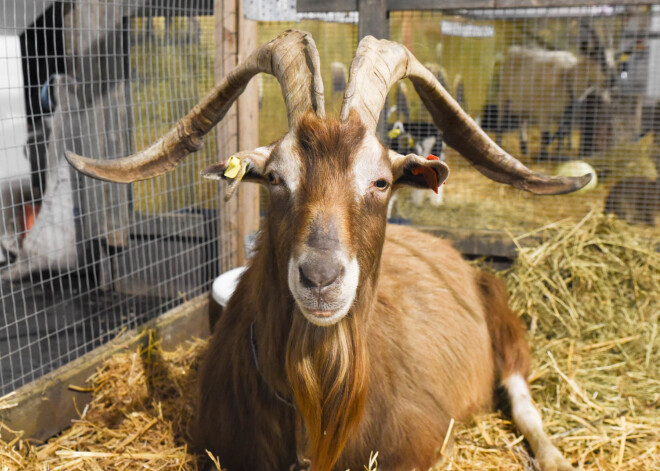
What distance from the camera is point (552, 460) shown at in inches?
132

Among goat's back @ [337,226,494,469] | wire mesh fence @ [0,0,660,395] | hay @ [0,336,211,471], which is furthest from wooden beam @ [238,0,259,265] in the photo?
goat's back @ [337,226,494,469]

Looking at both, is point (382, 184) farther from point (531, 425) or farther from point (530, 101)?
point (530, 101)

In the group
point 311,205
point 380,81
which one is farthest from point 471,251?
point 311,205

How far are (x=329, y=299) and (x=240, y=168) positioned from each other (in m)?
0.65

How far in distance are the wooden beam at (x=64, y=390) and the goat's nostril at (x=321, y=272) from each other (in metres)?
2.01

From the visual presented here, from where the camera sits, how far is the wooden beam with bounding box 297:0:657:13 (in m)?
4.48

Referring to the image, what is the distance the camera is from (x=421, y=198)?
881 centimetres

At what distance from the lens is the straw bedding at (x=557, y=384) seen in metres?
3.39

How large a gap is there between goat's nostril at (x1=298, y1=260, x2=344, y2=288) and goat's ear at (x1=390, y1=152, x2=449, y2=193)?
609 mm

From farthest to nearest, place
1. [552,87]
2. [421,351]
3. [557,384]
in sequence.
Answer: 1. [552,87]
2. [557,384]
3. [421,351]

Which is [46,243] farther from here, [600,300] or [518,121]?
[518,121]

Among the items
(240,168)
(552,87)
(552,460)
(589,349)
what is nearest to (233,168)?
(240,168)

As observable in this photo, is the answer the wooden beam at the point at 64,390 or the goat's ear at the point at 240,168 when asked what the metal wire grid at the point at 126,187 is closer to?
the wooden beam at the point at 64,390

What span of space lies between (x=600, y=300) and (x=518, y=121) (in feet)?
18.7
